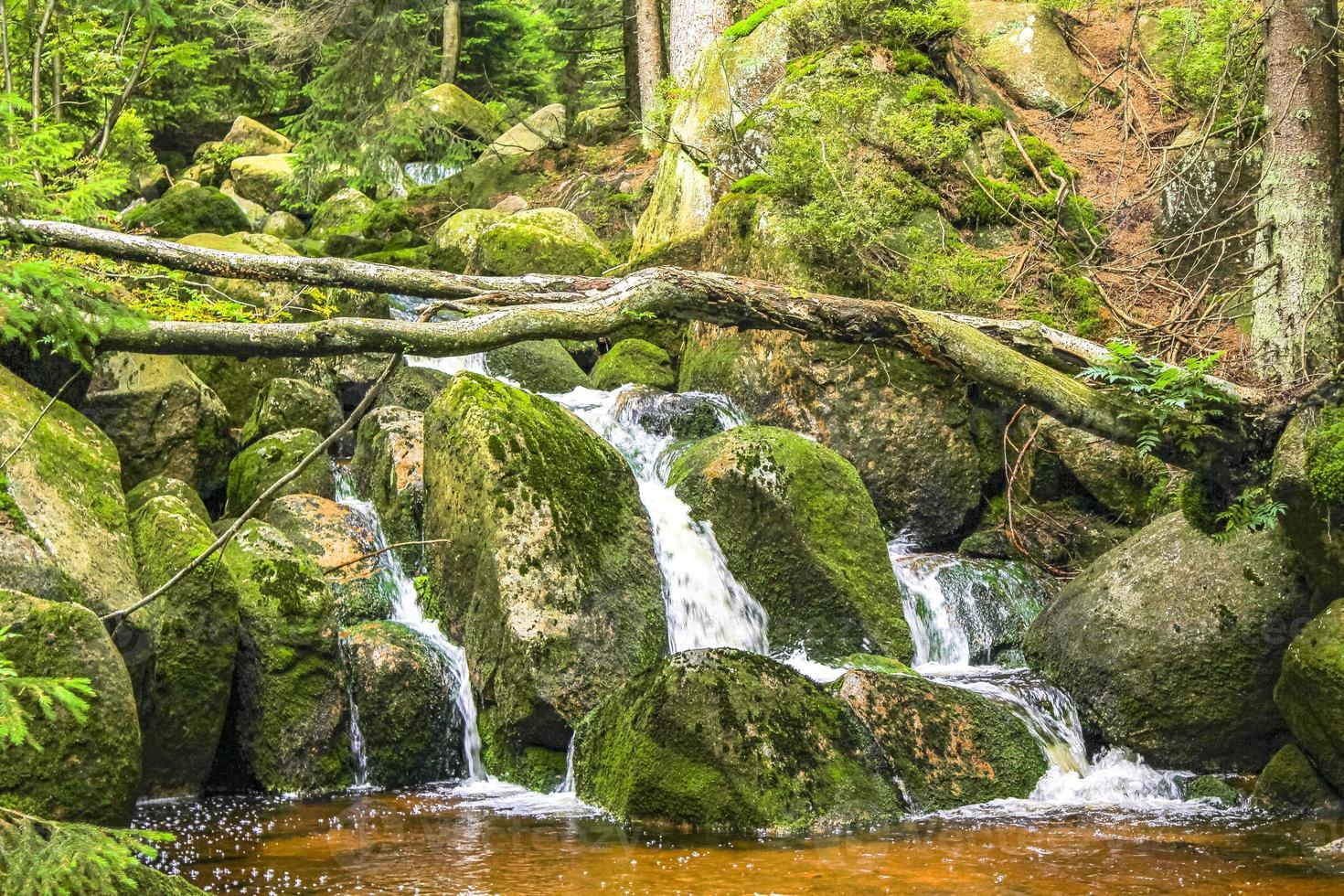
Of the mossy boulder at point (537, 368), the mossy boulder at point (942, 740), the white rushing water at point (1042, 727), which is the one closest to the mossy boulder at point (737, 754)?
the mossy boulder at point (942, 740)

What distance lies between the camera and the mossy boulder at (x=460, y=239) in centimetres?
1551

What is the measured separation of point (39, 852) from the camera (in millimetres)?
2516

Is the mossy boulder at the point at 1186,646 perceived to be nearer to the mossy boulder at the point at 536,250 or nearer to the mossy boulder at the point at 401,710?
the mossy boulder at the point at 401,710

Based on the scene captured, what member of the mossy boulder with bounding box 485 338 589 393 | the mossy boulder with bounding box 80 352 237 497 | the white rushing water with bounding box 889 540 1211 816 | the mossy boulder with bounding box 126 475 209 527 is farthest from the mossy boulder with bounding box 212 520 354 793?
the mossy boulder with bounding box 485 338 589 393

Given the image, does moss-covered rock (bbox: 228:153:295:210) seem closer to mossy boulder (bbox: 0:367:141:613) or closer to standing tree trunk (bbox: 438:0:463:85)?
standing tree trunk (bbox: 438:0:463:85)

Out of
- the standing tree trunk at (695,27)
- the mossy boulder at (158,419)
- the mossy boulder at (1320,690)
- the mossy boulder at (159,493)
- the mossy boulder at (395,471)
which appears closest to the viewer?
the mossy boulder at (1320,690)

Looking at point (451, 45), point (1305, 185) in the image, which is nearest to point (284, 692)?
point (1305, 185)

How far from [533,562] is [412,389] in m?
4.56

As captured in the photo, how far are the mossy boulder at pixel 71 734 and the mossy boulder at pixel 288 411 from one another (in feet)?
17.1

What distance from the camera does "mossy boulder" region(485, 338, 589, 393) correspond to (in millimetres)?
12633

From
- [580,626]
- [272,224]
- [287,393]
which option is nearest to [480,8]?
[272,224]

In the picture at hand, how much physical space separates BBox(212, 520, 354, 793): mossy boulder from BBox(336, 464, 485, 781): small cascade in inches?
9.9

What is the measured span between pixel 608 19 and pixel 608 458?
16683 millimetres

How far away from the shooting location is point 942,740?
673cm
